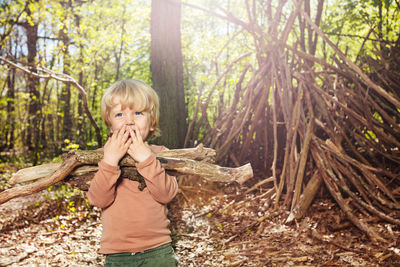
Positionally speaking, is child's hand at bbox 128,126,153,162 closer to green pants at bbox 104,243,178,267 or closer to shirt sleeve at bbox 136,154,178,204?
shirt sleeve at bbox 136,154,178,204

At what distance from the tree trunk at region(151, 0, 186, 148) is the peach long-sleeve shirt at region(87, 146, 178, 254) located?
2492 millimetres

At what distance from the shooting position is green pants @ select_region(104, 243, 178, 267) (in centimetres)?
149

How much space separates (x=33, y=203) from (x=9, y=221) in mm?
709

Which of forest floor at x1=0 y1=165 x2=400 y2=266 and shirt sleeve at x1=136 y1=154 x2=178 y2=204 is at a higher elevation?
shirt sleeve at x1=136 y1=154 x2=178 y2=204

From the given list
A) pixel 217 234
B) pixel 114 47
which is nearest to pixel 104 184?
pixel 217 234

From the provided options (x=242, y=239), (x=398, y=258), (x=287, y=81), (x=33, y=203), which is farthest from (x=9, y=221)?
(x=398, y=258)

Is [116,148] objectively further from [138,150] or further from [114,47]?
[114,47]

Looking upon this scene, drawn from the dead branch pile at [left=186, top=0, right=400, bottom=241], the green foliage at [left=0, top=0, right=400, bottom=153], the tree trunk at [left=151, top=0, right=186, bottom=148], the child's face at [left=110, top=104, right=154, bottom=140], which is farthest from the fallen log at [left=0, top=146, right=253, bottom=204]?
the green foliage at [left=0, top=0, right=400, bottom=153]

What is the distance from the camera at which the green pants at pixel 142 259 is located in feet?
4.90

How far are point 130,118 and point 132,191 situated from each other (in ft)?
1.10

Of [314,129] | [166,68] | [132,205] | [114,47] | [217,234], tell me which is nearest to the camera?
[132,205]

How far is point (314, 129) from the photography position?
373 cm

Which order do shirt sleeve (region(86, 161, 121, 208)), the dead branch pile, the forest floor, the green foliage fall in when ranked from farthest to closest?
the green foliage → the dead branch pile → the forest floor → shirt sleeve (region(86, 161, 121, 208))

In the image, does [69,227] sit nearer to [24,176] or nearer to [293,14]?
[24,176]
